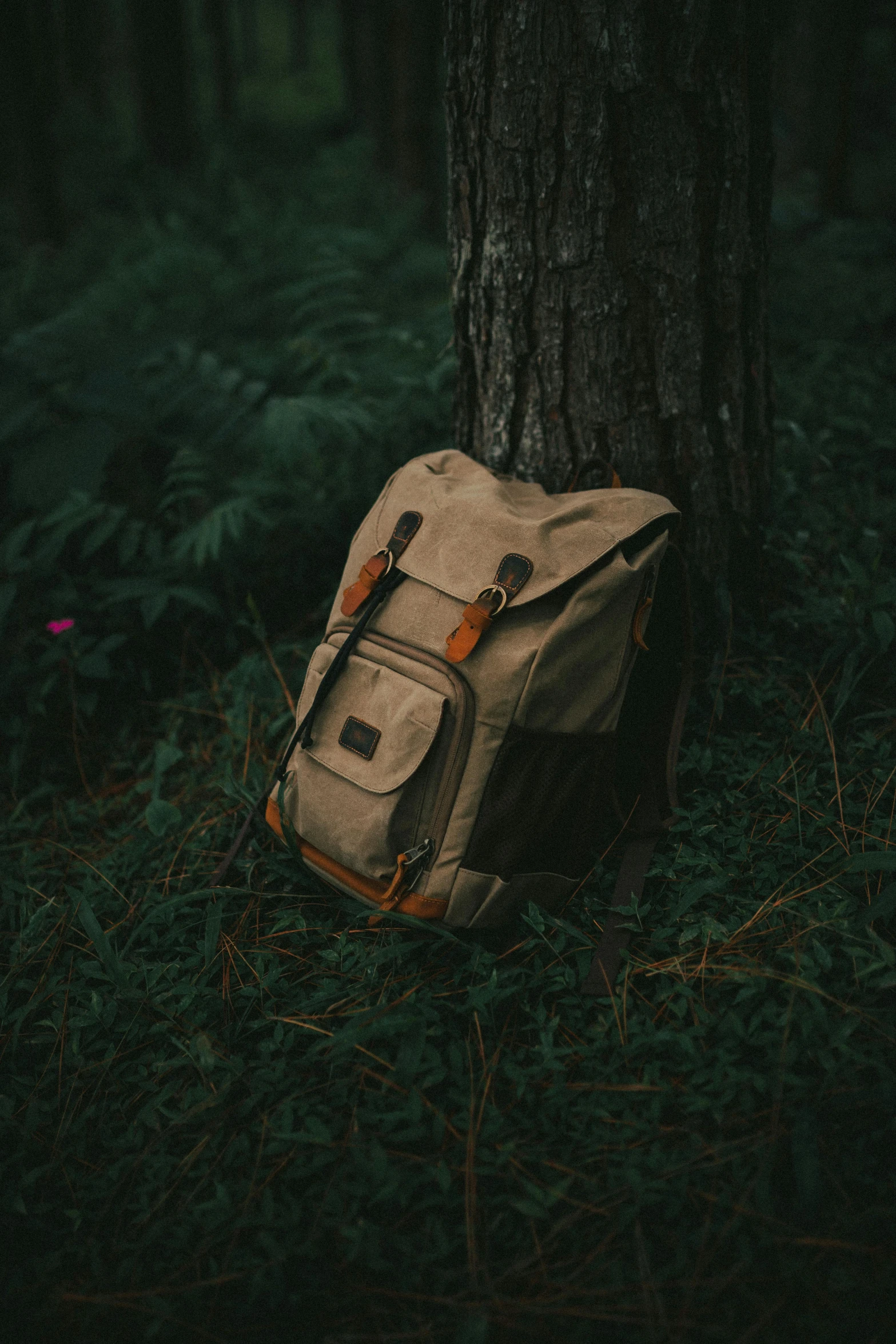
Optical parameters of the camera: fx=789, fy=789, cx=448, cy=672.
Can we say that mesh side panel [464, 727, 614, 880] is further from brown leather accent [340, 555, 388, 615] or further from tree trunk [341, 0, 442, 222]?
tree trunk [341, 0, 442, 222]

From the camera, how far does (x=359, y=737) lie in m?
1.82

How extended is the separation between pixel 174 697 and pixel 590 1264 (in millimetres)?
2122

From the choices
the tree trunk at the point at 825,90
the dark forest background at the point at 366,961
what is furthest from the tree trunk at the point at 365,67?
the dark forest background at the point at 366,961

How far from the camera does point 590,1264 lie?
52.6 inches

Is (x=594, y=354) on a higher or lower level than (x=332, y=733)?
higher

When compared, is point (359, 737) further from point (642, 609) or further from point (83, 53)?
point (83, 53)

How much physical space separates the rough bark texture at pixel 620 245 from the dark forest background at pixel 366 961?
48 cm

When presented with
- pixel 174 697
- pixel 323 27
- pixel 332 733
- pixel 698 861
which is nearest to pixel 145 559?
pixel 174 697

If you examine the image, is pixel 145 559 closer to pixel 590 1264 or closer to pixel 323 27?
pixel 590 1264

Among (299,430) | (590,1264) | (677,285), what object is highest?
(677,285)

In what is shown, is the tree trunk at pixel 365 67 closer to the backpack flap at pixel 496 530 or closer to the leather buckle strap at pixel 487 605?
the backpack flap at pixel 496 530

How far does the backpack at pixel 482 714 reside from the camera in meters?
1.72

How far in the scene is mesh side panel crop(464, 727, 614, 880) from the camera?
1.74m

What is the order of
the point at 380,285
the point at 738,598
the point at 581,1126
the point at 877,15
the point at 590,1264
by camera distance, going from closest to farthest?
the point at 590,1264
the point at 581,1126
the point at 738,598
the point at 380,285
the point at 877,15
